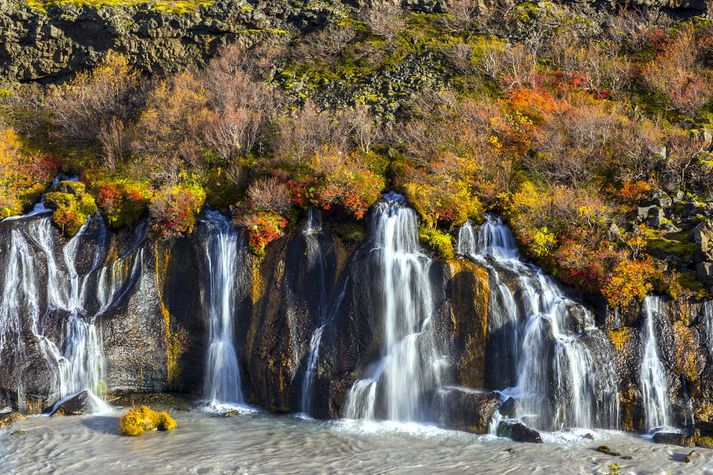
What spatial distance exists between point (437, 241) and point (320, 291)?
17.2 ft

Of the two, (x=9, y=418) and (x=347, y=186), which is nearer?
(x=9, y=418)

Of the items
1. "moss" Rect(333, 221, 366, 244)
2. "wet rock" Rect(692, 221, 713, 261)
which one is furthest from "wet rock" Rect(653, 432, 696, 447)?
"moss" Rect(333, 221, 366, 244)

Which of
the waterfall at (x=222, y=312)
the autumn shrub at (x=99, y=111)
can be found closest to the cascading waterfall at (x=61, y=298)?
the waterfall at (x=222, y=312)

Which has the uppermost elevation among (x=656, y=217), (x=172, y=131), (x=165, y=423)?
(x=172, y=131)

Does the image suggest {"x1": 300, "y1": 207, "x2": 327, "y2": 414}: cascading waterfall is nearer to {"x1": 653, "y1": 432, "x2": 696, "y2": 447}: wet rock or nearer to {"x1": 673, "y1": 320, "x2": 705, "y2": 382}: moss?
{"x1": 653, "y1": 432, "x2": 696, "y2": 447}: wet rock

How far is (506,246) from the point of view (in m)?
28.9

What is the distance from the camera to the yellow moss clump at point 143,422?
23.9m

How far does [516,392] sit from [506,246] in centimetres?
668

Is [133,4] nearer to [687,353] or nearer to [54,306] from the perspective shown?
[54,306]

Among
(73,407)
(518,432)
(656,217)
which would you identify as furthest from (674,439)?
(73,407)

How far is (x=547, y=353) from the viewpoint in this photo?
81.3ft

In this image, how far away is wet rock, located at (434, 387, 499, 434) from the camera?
24.0 m

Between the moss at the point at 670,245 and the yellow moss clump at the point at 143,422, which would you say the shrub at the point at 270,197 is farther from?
the moss at the point at 670,245

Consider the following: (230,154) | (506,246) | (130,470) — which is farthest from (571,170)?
(130,470)
